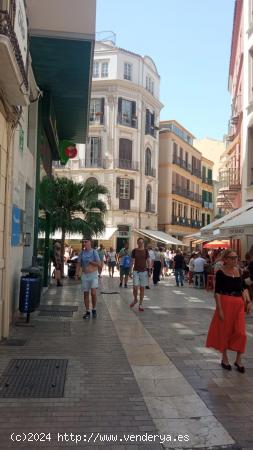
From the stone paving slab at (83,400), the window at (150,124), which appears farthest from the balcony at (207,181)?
the stone paving slab at (83,400)

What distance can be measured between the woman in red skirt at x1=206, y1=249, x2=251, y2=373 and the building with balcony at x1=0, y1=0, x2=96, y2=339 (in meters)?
3.42

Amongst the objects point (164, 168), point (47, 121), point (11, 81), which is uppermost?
point (164, 168)

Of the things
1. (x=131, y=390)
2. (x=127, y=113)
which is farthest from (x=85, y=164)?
(x=131, y=390)

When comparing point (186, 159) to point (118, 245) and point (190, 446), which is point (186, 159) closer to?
point (118, 245)

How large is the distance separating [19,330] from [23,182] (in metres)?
3.43

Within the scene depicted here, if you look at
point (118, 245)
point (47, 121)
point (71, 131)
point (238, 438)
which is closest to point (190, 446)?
point (238, 438)

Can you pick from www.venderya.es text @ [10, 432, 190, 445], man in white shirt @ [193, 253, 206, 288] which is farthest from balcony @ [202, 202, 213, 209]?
www.venderya.es text @ [10, 432, 190, 445]

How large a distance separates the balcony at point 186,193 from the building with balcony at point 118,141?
26.6 ft

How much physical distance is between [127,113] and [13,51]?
39449 mm

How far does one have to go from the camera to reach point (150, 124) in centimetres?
Answer: 4753

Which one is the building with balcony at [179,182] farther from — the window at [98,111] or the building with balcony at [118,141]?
the window at [98,111]

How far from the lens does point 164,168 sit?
52844 millimetres

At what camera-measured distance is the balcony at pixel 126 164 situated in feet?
145

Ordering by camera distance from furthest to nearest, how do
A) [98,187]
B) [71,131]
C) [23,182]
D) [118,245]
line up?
[118,245]
[98,187]
[71,131]
[23,182]
